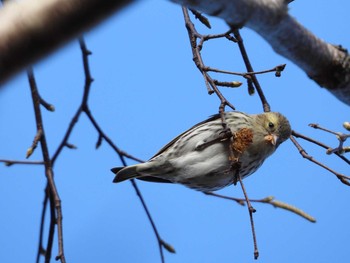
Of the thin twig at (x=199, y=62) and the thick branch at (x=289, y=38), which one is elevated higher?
the thin twig at (x=199, y=62)

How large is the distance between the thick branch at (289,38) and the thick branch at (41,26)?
61cm

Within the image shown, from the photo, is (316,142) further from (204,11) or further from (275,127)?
(204,11)

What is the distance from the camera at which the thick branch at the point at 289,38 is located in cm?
130

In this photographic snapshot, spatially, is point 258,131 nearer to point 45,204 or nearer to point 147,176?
point 147,176

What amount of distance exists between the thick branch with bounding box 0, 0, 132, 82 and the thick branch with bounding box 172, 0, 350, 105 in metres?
0.61

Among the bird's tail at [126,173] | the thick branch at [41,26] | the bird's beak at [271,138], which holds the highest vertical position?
the bird's tail at [126,173]

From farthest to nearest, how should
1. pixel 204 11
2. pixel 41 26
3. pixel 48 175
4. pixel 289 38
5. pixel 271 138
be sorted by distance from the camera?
pixel 271 138 → pixel 48 175 → pixel 289 38 → pixel 204 11 → pixel 41 26

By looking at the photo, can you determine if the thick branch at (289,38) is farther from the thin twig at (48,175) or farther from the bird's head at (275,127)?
the bird's head at (275,127)

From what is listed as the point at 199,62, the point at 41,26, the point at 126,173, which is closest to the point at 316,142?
the point at 199,62

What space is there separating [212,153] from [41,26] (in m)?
2.16

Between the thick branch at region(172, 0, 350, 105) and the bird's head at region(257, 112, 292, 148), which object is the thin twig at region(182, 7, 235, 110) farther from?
the bird's head at region(257, 112, 292, 148)

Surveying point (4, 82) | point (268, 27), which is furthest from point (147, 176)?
point (4, 82)

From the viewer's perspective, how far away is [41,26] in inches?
→ 23.0

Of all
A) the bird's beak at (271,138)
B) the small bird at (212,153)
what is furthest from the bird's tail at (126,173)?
the bird's beak at (271,138)
